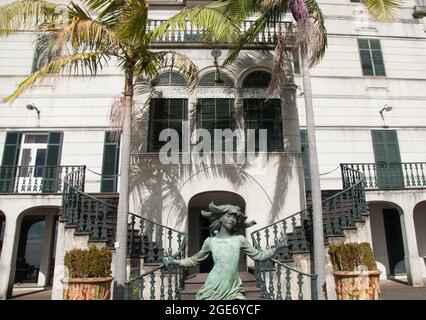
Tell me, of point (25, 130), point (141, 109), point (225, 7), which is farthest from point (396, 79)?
point (25, 130)

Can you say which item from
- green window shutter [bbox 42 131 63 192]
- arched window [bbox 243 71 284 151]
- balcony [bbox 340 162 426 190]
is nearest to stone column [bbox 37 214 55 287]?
green window shutter [bbox 42 131 63 192]

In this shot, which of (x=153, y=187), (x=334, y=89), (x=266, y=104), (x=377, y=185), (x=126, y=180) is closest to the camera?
(x=126, y=180)

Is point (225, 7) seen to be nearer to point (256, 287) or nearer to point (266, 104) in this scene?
point (266, 104)

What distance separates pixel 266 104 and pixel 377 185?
5.43m

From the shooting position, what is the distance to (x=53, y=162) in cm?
1261

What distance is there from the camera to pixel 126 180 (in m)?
7.20

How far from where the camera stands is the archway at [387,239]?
1284 centimetres

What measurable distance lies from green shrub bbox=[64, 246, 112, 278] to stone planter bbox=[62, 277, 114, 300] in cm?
13

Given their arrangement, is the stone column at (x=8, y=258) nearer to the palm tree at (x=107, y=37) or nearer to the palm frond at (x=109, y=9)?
the palm tree at (x=107, y=37)

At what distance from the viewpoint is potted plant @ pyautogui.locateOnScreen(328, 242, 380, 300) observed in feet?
20.9

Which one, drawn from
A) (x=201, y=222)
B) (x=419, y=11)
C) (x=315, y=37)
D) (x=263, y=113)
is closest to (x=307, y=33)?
(x=315, y=37)

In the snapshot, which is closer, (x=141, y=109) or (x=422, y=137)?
(x=141, y=109)

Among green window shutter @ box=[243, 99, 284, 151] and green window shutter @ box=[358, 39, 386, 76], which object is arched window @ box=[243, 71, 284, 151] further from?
green window shutter @ box=[358, 39, 386, 76]

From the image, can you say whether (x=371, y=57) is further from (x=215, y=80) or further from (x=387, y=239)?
(x=215, y=80)
